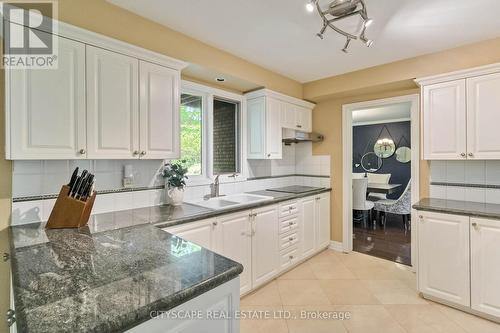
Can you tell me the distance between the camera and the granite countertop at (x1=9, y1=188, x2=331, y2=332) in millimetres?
716

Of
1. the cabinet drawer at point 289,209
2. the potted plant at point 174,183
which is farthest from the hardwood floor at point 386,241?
the potted plant at point 174,183

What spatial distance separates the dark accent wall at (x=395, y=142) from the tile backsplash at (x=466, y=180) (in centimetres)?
427

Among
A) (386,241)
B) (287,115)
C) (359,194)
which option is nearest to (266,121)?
(287,115)

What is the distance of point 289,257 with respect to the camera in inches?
118

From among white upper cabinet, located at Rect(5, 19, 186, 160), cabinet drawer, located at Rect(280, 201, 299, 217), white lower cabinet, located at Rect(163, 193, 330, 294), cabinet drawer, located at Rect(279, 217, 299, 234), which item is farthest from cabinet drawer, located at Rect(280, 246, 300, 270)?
white upper cabinet, located at Rect(5, 19, 186, 160)

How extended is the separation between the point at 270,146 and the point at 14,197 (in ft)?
7.94

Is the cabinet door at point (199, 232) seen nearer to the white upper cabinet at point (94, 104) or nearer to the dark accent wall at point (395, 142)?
the white upper cabinet at point (94, 104)

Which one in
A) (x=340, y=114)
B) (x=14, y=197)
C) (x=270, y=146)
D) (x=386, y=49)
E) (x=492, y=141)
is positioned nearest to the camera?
(x=14, y=197)

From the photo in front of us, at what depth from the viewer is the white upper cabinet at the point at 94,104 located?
1470 mm

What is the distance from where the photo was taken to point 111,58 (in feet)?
5.87

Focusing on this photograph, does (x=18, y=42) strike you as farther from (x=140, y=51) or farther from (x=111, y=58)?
(x=140, y=51)

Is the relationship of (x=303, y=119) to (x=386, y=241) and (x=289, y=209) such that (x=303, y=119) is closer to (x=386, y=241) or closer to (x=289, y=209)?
(x=289, y=209)

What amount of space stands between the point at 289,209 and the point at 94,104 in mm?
2194

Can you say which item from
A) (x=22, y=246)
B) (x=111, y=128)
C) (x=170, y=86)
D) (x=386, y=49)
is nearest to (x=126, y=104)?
(x=111, y=128)
